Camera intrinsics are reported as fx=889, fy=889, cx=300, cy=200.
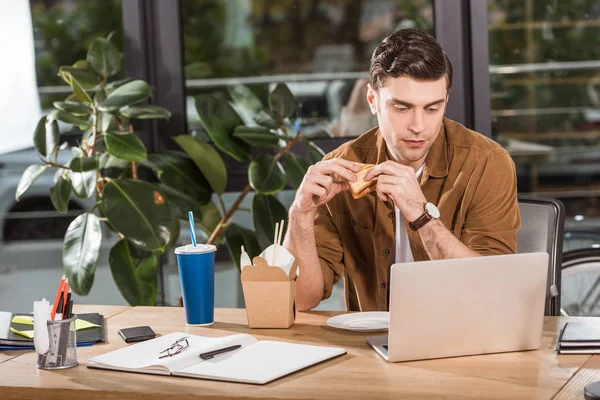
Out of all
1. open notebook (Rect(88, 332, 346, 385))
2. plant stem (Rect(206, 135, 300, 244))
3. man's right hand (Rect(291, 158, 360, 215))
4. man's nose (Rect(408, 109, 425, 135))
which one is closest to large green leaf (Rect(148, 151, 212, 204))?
plant stem (Rect(206, 135, 300, 244))

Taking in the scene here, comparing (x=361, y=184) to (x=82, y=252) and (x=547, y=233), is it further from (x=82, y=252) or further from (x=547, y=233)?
(x=82, y=252)

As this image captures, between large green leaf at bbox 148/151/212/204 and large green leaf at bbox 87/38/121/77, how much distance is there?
15.3 inches

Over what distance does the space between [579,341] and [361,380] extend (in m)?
0.48

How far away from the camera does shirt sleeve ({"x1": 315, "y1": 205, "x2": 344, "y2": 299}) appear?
2578 millimetres

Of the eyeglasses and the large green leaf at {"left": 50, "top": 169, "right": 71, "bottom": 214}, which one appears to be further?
the large green leaf at {"left": 50, "top": 169, "right": 71, "bottom": 214}

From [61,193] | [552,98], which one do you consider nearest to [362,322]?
[61,193]

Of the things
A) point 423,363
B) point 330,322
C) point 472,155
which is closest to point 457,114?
point 472,155

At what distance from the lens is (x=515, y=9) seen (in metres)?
3.74

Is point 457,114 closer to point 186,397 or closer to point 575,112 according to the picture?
point 575,112

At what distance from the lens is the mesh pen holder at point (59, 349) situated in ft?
6.08

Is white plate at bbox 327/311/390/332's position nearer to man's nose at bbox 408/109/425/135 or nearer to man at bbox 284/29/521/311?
man at bbox 284/29/521/311

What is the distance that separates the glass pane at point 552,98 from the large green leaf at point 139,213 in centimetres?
152

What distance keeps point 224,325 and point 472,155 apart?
89 centimetres

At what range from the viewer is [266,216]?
344 centimetres
